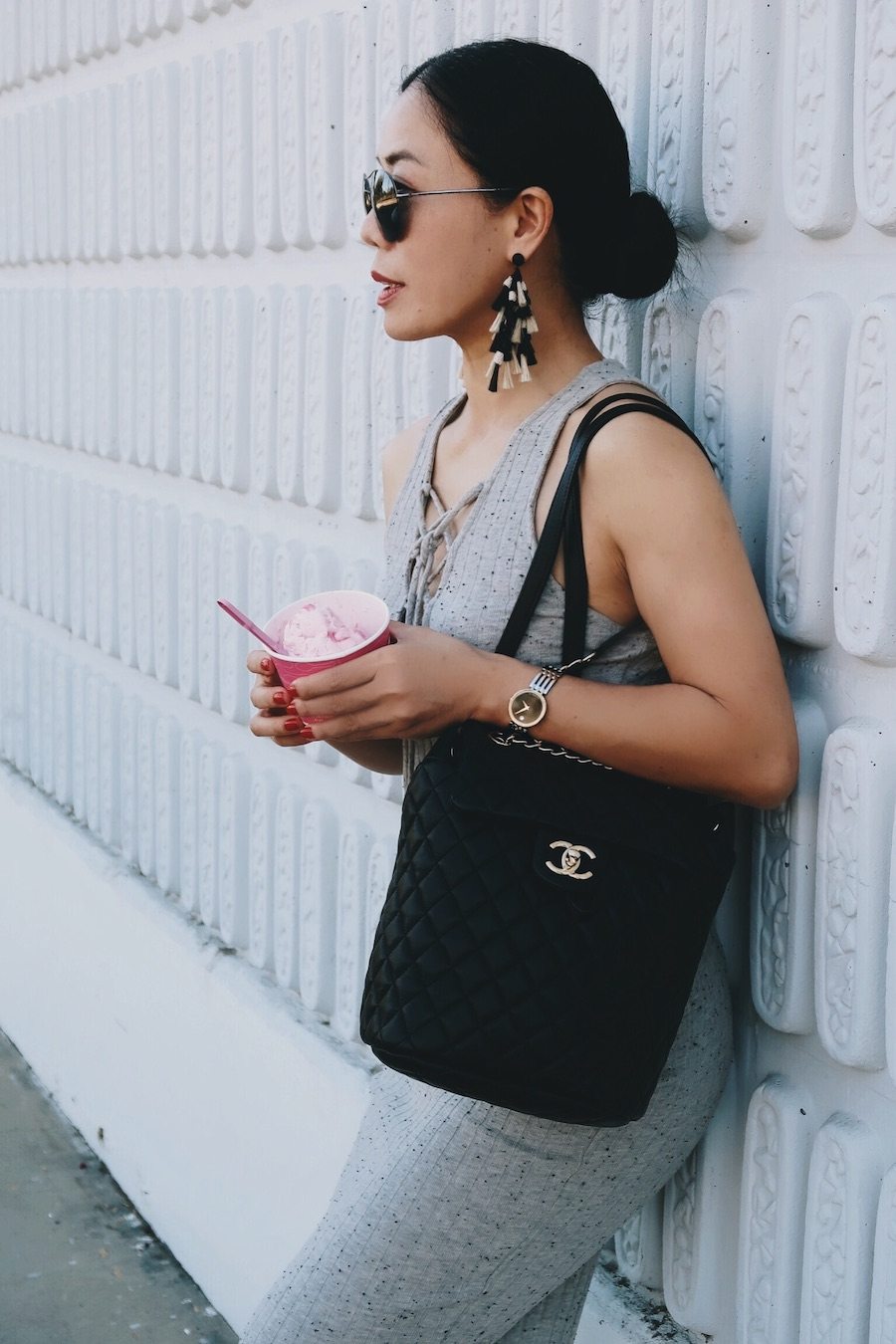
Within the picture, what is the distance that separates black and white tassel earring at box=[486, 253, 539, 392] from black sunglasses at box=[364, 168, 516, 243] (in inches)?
4.0

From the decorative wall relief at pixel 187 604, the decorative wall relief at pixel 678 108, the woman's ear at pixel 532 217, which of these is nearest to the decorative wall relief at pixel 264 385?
the decorative wall relief at pixel 187 604

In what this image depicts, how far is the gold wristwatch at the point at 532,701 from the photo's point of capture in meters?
1.81

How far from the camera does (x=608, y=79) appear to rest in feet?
7.47

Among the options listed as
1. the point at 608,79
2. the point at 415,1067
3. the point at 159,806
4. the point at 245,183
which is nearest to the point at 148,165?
the point at 245,183

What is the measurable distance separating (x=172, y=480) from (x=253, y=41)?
0.99 metres

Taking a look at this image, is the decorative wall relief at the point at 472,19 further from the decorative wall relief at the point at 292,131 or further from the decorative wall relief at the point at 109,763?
the decorative wall relief at the point at 109,763

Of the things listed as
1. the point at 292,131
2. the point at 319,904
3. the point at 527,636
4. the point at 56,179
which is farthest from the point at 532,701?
the point at 56,179

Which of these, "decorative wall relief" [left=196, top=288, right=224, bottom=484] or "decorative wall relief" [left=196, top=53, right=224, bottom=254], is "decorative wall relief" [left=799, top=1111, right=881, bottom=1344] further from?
"decorative wall relief" [left=196, top=53, right=224, bottom=254]

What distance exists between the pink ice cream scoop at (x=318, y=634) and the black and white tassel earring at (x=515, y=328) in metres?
0.35

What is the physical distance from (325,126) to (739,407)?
1340mm

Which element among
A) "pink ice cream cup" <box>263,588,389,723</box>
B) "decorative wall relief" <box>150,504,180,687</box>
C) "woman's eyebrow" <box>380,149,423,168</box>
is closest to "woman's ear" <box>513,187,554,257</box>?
"woman's eyebrow" <box>380,149,423,168</box>

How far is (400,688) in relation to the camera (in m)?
1.80

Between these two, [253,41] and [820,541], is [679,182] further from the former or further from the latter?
[253,41]

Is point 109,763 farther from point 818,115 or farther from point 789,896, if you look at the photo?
point 818,115
